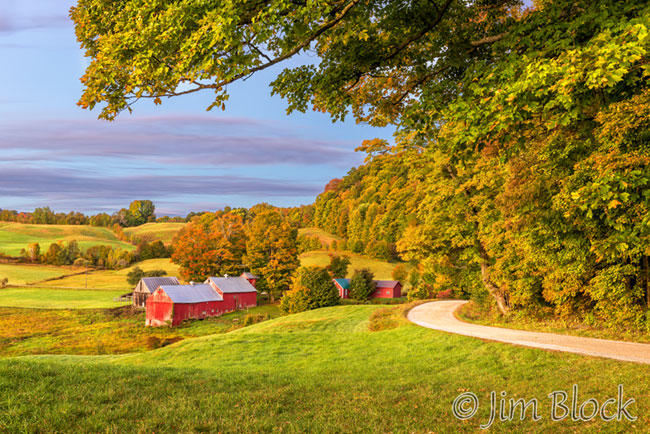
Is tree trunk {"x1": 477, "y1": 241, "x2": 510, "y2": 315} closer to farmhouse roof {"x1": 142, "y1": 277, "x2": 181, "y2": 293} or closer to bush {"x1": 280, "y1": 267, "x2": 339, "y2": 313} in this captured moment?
bush {"x1": 280, "y1": 267, "x2": 339, "y2": 313}

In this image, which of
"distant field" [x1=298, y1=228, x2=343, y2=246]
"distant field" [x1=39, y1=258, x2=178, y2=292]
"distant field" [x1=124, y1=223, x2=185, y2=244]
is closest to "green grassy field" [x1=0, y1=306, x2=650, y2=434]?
"distant field" [x1=39, y1=258, x2=178, y2=292]

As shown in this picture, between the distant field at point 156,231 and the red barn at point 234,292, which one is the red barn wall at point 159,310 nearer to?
the red barn at point 234,292

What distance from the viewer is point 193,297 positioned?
3994 centimetres

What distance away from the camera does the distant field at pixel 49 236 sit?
9738cm

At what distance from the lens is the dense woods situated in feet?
16.9

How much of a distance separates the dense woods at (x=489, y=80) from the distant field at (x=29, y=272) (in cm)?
7438

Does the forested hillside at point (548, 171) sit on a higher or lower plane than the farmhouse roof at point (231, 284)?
higher

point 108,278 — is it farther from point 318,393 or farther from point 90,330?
point 318,393

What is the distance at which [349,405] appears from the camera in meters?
6.73

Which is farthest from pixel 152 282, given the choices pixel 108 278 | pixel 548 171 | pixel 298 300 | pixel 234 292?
pixel 548 171

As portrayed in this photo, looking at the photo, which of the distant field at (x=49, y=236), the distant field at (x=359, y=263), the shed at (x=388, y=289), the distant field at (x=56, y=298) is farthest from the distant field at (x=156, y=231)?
the shed at (x=388, y=289)

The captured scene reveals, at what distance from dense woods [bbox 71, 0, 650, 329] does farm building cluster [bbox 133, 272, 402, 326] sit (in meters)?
30.7

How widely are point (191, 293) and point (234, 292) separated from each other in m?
6.44

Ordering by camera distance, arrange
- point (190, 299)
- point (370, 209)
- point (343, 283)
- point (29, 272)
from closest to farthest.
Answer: point (190, 299), point (343, 283), point (29, 272), point (370, 209)
